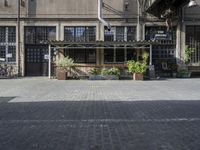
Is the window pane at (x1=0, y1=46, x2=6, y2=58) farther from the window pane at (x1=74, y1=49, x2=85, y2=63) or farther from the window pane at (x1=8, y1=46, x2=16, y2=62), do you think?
the window pane at (x1=74, y1=49, x2=85, y2=63)

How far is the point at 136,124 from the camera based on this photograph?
28.8 feet

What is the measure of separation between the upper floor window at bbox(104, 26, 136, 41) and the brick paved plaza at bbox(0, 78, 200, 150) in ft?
54.1

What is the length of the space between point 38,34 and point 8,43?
2.26 metres

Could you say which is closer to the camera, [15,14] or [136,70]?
[136,70]

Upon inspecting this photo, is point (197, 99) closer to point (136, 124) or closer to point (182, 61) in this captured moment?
point (136, 124)

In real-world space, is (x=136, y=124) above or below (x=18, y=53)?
below

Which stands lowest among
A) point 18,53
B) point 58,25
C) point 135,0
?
point 18,53

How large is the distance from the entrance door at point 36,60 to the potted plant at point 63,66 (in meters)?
3.12

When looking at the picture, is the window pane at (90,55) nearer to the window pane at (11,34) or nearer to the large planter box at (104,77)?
the large planter box at (104,77)

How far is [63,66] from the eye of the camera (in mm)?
26938

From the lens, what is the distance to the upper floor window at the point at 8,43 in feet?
98.8

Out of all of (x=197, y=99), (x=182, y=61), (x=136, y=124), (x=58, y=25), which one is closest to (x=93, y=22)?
(x=58, y=25)

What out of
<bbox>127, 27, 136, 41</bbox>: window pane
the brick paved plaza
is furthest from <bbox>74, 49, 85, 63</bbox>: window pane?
the brick paved plaza

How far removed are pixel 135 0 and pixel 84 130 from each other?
906 inches
